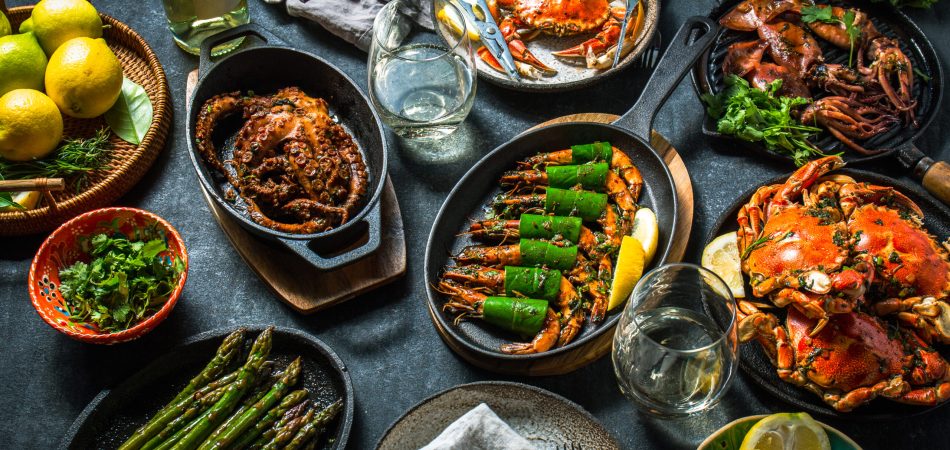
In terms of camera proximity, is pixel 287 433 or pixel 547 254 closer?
pixel 287 433

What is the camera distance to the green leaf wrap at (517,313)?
7.63 feet

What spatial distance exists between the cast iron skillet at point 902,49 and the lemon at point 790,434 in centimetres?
97

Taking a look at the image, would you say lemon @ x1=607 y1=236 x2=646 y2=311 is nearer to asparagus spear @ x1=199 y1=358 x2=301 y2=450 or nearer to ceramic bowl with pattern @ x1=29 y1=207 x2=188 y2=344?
asparagus spear @ x1=199 y1=358 x2=301 y2=450

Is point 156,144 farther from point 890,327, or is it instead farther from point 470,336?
point 890,327

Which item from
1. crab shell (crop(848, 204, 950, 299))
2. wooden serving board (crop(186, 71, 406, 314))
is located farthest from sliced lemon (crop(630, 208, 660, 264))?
wooden serving board (crop(186, 71, 406, 314))

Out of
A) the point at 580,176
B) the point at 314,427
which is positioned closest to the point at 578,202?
the point at 580,176

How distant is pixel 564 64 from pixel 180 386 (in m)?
1.67

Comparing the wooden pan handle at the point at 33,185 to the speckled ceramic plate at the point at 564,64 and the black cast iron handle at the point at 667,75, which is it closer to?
the speckled ceramic plate at the point at 564,64

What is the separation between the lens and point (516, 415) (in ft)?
7.34

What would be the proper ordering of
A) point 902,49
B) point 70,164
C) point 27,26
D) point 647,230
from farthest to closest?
point 902,49, point 27,26, point 70,164, point 647,230

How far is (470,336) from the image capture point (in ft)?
7.89

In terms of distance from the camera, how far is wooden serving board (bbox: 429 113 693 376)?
2.32 meters

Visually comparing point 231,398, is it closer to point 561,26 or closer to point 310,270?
point 310,270

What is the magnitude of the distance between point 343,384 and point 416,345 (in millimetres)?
287
